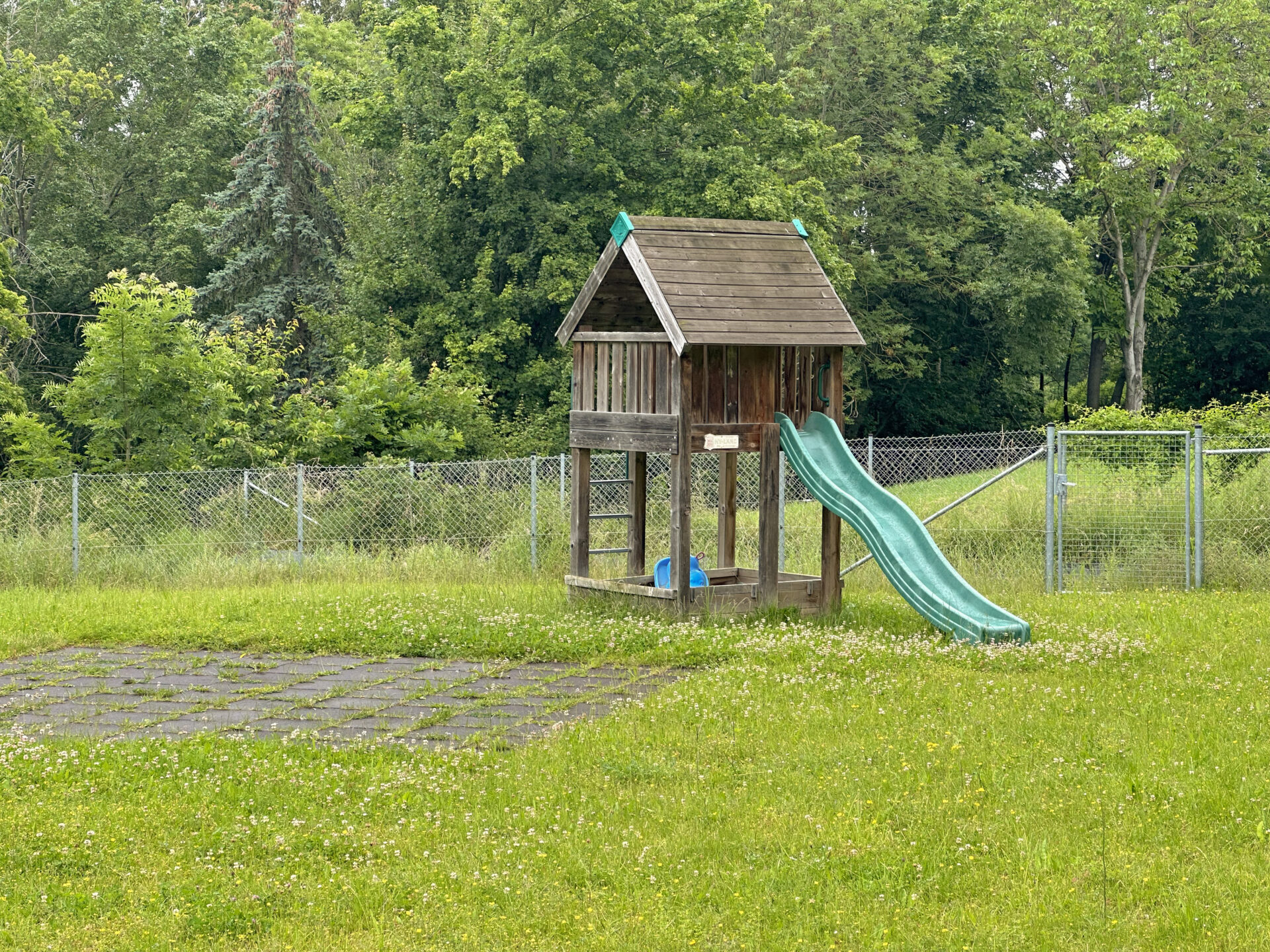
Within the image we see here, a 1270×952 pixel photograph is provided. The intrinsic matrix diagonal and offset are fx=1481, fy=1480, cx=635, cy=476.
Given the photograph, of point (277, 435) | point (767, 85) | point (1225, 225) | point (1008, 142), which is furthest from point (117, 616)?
point (1225, 225)

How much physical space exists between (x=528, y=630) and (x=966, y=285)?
3037 cm

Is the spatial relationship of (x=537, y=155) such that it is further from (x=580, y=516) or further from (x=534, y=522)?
(x=580, y=516)

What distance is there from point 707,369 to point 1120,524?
6696 millimetres

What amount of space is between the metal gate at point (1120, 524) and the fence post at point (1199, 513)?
12cm

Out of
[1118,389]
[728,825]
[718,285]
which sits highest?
[1118,389]

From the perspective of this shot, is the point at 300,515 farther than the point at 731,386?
Yes

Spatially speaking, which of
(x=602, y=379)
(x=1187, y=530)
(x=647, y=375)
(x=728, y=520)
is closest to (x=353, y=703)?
(x=647, y=375)

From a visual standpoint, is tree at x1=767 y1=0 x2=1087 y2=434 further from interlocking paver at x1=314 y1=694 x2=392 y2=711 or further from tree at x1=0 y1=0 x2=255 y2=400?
interlocking paver at x1=314 y1=694 x2=392 y2=711

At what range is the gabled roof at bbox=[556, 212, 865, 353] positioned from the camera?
14.7m

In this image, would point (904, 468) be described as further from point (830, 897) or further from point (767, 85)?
point (830, 897)

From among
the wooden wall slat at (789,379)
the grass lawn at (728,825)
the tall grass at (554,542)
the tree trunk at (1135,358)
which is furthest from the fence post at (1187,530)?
the tree trunk at (1135,358)

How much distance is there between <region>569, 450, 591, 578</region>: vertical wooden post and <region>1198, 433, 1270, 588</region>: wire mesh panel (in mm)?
7040

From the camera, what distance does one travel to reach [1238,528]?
60.0 ft

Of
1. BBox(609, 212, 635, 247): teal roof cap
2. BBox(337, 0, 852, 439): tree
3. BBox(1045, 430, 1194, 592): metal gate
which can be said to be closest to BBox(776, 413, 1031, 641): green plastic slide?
BBox(609, 212, 635, 247): teal roof cap
